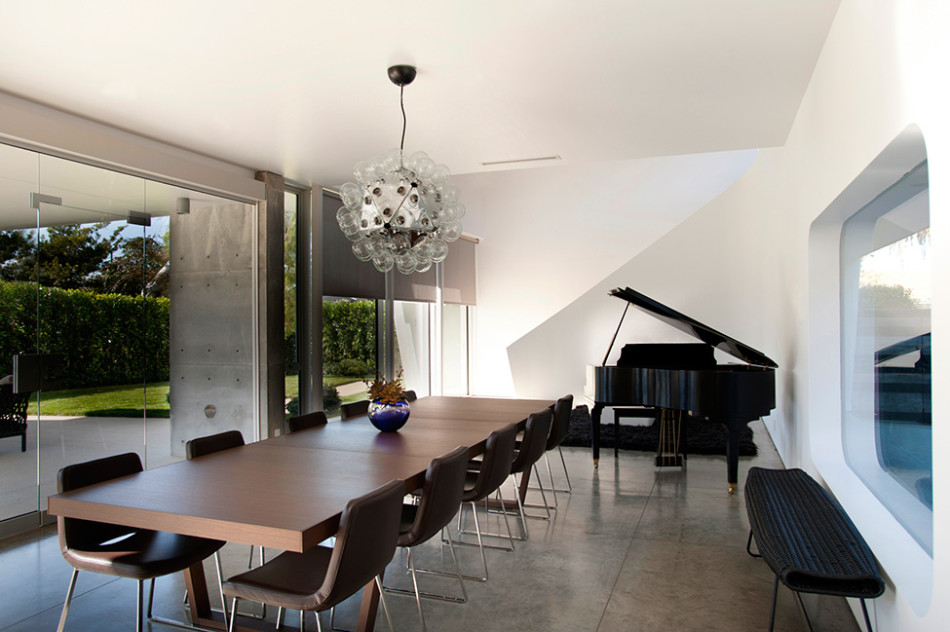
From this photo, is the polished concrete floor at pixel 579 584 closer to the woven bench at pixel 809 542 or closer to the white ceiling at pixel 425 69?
the woven bench at pixel 809 542

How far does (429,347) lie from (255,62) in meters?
6.60

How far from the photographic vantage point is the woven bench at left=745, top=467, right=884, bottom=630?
2234 millimetres

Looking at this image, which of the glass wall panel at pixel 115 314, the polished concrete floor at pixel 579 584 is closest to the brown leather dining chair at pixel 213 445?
the polished concrete floor at pixel 579 584

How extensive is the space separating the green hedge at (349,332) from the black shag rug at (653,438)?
8.65 feet

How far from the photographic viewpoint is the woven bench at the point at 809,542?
2.23 meters

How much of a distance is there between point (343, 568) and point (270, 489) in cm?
54

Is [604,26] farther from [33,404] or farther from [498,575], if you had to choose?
[33,404]

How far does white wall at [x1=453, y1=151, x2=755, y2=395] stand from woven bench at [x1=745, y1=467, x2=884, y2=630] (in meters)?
6.32

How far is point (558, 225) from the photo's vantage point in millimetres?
9977

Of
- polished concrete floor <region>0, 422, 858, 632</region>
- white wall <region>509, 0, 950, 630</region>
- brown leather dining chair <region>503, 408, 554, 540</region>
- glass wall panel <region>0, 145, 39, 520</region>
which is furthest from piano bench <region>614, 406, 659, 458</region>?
glass wall panel <region>0, 145, 39, 520</region>

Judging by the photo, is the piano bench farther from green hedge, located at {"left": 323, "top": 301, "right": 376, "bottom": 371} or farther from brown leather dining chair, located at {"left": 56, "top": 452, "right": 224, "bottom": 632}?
brown leather dining chair, located at {"left": 56, "top": 452, "right": 224, "bottom": 632}

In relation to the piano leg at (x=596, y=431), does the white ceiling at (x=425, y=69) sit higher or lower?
higher

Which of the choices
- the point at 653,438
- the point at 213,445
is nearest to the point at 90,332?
the point at 213,445

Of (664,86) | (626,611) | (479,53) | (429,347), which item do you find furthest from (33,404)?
(429,347)
